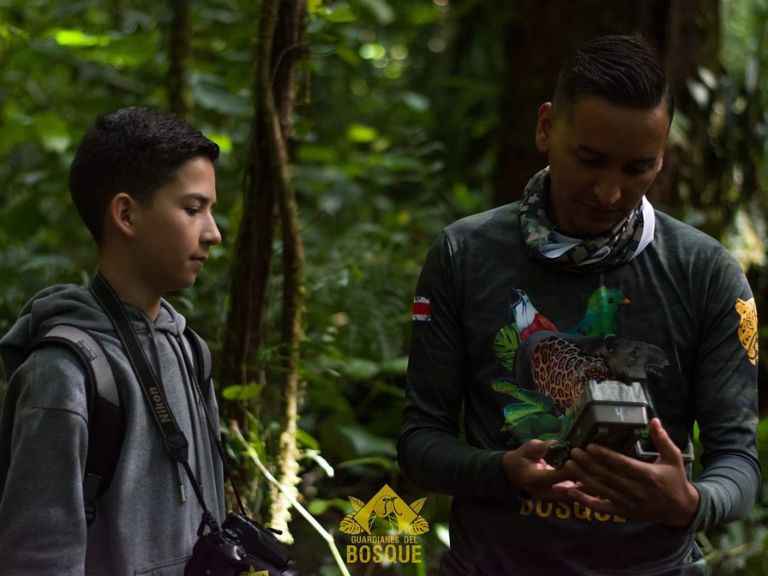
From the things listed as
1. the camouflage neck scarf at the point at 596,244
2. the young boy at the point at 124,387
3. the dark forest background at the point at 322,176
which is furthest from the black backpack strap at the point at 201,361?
the camouflage neck scarf at the point at 596,244

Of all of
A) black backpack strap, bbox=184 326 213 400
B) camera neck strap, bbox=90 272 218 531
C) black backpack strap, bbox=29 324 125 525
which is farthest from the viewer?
black backpack strap, bbox=184 326 213 400

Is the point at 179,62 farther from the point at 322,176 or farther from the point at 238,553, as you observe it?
the point at 238,553

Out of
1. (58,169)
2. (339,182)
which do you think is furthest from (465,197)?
(58,169)

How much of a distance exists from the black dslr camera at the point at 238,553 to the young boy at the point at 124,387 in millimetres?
88

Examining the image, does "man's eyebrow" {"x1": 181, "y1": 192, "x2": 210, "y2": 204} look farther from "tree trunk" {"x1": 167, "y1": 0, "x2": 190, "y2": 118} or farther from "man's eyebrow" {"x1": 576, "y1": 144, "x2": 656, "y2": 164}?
"tree trunk" {"x1": 167, "y1": 0, "x2": 190, "y2": 118}

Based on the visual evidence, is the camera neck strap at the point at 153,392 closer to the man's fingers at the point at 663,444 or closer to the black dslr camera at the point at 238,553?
the black dslr camera at the point at 238,553

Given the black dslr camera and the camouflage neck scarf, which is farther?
the camouflage neck scarf

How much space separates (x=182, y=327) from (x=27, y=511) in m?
0.64

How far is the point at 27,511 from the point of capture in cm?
211

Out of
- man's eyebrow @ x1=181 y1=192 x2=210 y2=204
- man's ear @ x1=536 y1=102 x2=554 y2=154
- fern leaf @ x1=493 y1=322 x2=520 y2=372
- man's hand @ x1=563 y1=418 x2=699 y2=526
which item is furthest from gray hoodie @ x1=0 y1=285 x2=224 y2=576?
man's ear @ x1=536 y1=102 x2=554 y2=154

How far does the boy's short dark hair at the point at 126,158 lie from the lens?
8.06ft

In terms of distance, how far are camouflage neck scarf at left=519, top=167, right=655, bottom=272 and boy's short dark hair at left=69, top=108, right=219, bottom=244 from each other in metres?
0.86

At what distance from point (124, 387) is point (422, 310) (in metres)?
0.73

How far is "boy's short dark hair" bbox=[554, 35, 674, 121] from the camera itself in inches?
91.6
